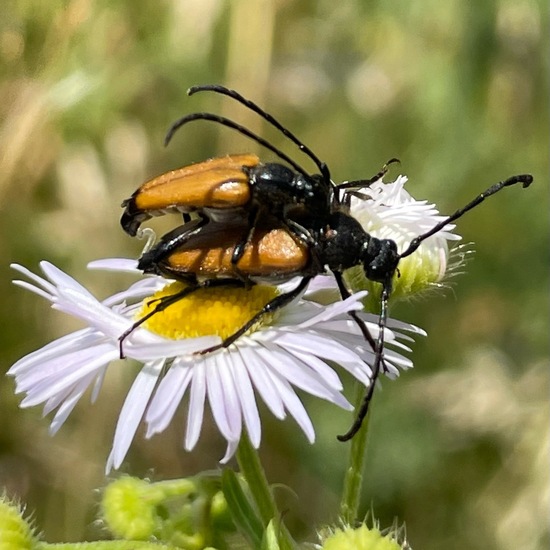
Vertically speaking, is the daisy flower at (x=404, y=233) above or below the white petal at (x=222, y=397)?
above

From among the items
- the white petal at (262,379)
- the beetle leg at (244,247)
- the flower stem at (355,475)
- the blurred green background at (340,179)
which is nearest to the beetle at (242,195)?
the beetle leg at (244,247)

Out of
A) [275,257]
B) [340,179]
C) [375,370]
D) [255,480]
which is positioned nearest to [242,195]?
[275,257]

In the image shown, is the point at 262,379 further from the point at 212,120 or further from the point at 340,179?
the point at 340,179

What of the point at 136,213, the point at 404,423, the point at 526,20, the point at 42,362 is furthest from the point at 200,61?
the point at 42,362

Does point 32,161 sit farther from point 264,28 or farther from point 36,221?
point 264,28

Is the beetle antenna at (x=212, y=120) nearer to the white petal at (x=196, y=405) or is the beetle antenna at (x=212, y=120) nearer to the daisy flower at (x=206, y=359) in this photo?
the daisy flower at (x=206, y=359)

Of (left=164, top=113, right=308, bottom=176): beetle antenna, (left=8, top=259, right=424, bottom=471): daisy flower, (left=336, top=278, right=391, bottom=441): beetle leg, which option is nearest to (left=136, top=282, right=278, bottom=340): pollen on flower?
(left=8, top=259, right=424, bottom=471): daisy flower

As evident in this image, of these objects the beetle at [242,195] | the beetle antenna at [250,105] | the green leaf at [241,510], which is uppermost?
the beetle antenna at [250,105]
